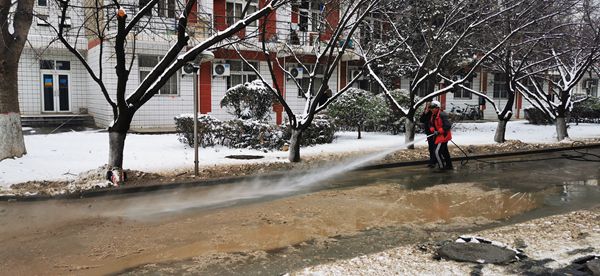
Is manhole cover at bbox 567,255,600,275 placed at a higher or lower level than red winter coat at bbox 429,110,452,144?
lower

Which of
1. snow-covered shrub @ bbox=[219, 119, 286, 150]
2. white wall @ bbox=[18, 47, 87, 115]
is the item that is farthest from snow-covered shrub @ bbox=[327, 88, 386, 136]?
white wall @ bbox=[18, 47, 87, 115]

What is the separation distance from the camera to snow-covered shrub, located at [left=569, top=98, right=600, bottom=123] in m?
28.4

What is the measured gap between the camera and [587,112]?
28797 mm

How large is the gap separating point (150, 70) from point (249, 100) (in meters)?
7.23

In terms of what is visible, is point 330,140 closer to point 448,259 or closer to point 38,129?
point 448,259

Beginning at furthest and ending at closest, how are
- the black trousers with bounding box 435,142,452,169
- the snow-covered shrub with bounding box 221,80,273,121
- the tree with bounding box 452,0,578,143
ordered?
the snow-covered shrub with bounding box 221,80,273,121, the tree with bounding box 452,0,578,143, the black trousers with bounding box 435,142,452,169

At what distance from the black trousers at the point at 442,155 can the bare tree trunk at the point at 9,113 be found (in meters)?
9.72

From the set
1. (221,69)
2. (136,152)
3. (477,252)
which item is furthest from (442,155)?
(221,69)

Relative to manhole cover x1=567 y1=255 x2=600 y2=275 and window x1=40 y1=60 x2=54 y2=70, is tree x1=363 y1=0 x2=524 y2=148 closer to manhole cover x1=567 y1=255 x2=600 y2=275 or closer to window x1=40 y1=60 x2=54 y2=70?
manhole cover x1=567 y1=255 x2=600 y2=275

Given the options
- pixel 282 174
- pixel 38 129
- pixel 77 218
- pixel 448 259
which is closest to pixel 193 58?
pixel 282 174

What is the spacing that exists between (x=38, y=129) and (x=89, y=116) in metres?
3.14

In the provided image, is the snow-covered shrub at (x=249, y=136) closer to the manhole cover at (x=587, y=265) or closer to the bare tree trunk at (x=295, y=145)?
the bare tree trunk at (x=295, y=145)

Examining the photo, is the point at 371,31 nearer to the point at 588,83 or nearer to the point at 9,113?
the point at 9,113

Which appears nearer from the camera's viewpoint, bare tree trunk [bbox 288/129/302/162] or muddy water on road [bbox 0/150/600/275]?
muddy water on road [bbox 0/150/600/275]
